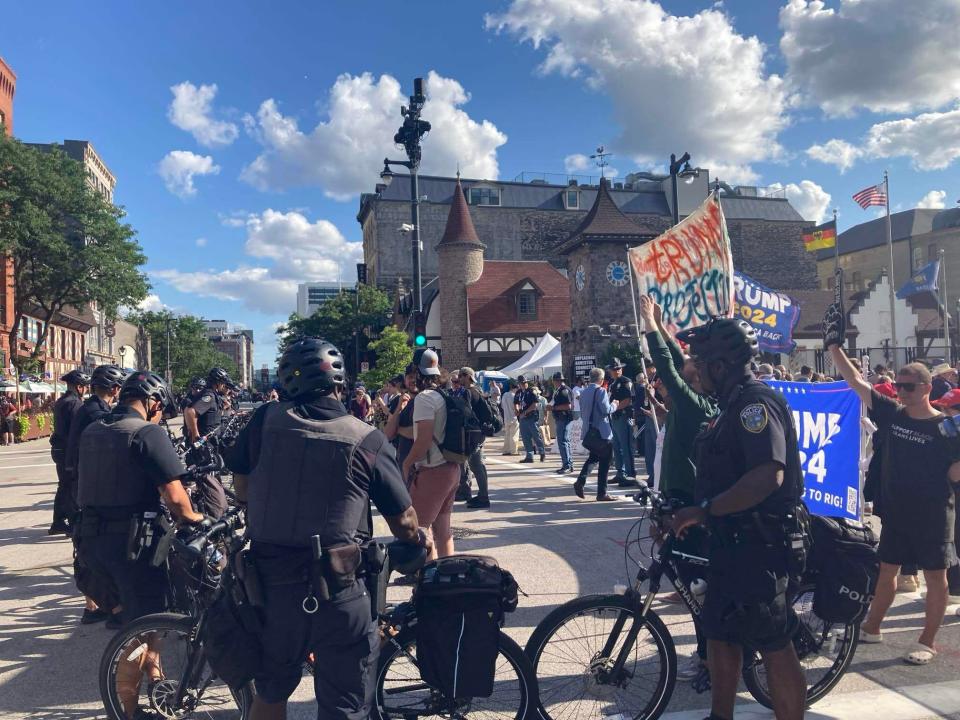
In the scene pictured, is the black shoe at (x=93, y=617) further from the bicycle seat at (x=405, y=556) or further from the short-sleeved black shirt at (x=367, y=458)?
the bicycle seat at (x=405, y=556)

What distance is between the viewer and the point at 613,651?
3.49 metres

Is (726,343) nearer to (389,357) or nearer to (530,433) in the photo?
(530,433)

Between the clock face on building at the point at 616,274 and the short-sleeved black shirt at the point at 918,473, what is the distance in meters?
32.3

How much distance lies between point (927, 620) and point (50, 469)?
18142 mm

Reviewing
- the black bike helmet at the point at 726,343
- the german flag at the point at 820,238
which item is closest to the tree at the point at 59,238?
the black bike helmet at the point at 726,343

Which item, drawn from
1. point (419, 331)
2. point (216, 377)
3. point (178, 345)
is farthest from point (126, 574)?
point (178, 345)

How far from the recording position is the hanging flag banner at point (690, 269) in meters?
6.64

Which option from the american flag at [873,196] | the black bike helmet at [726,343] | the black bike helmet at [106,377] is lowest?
the black bike helmet at [106,377]

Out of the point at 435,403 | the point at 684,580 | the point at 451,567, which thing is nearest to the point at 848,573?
the point at 684,580

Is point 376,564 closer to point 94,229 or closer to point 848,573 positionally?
point 848,573

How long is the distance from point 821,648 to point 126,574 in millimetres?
3727

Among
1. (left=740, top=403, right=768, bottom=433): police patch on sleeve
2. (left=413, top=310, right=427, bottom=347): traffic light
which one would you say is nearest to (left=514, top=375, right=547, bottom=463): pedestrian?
(left=413, top=310, right=427, bottom=347): traffic light

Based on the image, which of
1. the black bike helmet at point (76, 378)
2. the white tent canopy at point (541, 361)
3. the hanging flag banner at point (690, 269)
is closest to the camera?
the hanging flag banner at point (690, 269)

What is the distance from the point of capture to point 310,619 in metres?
2.60
